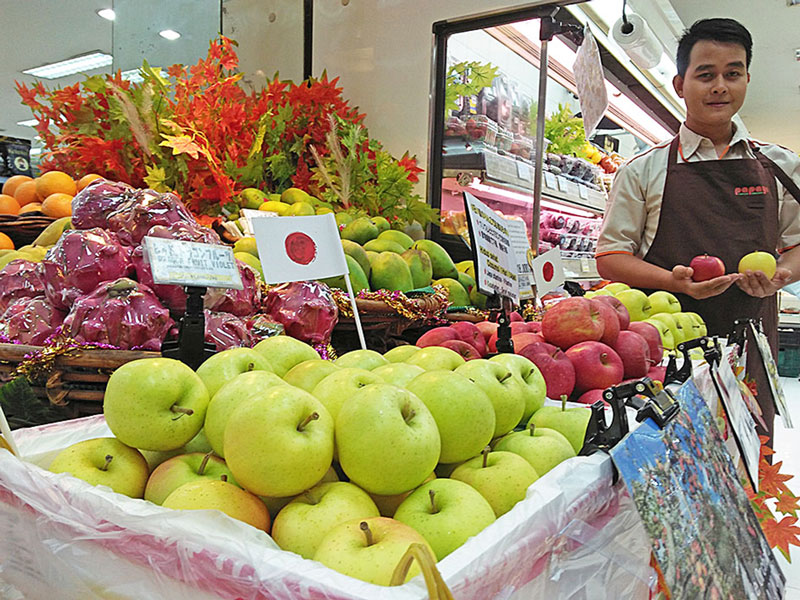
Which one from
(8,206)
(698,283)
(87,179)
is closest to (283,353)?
(698,283)

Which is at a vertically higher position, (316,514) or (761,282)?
(761,282)

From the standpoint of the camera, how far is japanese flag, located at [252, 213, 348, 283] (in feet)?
4.42

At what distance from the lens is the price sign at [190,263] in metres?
0.95

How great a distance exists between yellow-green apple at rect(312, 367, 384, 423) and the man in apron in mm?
1609

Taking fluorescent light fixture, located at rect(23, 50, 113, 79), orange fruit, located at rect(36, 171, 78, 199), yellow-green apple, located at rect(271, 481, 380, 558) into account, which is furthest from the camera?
fluorescent light fixture, located at rect(23, 50, 113, 79)

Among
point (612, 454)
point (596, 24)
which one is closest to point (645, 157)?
point (596, 24)

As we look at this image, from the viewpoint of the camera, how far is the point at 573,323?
138cm

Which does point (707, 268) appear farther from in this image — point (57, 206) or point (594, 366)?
point (57, 206)

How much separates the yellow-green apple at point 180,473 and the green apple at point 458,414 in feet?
0.84

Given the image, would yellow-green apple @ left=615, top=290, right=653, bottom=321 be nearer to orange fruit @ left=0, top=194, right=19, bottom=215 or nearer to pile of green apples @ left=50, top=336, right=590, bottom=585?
pile of green apples @ left=50, top=336, right=590, bottom=585

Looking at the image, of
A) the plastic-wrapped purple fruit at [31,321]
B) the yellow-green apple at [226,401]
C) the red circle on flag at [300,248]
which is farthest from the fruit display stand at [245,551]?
the red circle on flag at [300,248]

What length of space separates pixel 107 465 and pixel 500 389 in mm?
516

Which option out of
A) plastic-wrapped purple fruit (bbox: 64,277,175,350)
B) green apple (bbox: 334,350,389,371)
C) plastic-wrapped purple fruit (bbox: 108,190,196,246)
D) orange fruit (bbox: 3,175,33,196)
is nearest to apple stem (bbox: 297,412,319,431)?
green apple (bbox: 334,350,389,371)

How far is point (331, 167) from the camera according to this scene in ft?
10.3
